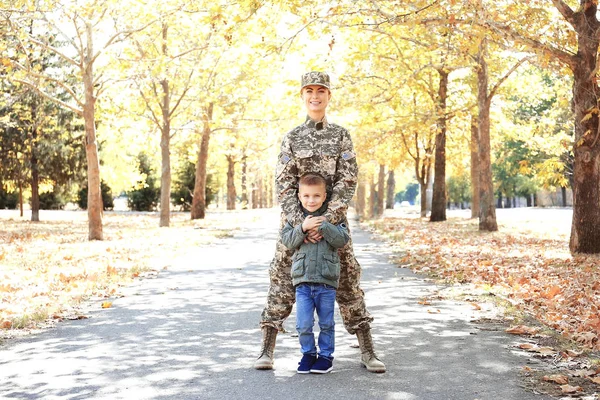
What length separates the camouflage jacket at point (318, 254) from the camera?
498 cm

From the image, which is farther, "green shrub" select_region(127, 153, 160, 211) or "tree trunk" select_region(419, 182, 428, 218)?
"green shrub" select_region(127, 153, 160, 211)

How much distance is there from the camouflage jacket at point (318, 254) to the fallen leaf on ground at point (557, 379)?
1671mm

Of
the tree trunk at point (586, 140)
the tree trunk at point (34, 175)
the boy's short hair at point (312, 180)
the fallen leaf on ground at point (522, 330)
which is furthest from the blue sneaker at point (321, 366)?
the tree trunk at point (34, 175)

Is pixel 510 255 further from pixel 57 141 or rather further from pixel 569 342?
pixel 57 141

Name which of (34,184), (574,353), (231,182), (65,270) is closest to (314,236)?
(574,353)

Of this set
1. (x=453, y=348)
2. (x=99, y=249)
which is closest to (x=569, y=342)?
(x=453, y=348)

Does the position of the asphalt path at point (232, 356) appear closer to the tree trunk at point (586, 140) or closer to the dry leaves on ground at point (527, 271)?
the dry leaves on ground at point (527, 271)

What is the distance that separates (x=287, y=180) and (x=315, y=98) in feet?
2.26

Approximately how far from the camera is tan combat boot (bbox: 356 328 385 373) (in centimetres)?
519

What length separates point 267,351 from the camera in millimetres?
5359

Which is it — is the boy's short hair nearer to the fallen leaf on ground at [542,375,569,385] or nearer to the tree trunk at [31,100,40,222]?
the fallen leaf on ground at [542,375,569,385]

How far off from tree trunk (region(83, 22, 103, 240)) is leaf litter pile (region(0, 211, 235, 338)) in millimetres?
717

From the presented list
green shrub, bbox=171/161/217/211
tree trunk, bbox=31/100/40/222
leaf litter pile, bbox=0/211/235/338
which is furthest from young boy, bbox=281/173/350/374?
green shrub, bbox=171/161/217/211

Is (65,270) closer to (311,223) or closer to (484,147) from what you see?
(311,223)
